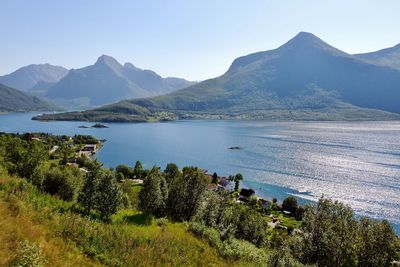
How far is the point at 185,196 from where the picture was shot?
47594 millimetres

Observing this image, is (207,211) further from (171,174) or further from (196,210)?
(171,174)

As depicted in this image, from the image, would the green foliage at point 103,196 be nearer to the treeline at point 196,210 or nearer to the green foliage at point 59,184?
the treeline at point 196,210

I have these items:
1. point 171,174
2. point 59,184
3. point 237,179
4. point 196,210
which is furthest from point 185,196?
point 237,179

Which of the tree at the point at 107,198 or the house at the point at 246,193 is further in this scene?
the house at the point at 246,193

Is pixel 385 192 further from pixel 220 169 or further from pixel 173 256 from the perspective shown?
pixel 173 256

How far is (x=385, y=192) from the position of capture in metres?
126

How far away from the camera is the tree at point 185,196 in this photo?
47.2 metres

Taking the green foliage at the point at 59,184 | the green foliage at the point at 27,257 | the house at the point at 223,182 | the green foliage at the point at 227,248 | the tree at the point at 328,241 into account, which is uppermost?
the green foliage at the point at 27,257

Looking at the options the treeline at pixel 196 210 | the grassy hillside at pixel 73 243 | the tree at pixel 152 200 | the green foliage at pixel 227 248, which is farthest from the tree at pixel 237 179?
the grassy hillside at pixel 73 243

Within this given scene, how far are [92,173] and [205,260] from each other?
65.3ft

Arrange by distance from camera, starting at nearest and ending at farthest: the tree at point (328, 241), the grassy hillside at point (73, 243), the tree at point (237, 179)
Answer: the grassy hillside at point (73, 243) → the tree at point (328, 241) → the tree at point (237, 179)

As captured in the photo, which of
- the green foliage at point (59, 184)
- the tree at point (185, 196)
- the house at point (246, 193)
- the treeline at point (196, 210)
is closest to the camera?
the treeline at point (196, 210)

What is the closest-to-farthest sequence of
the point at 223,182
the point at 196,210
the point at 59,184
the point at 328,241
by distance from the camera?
the point at 59,184
the point at 196,210
the point at 328,241
the point at 223,182

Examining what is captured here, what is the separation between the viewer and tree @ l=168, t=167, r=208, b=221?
4722cm
